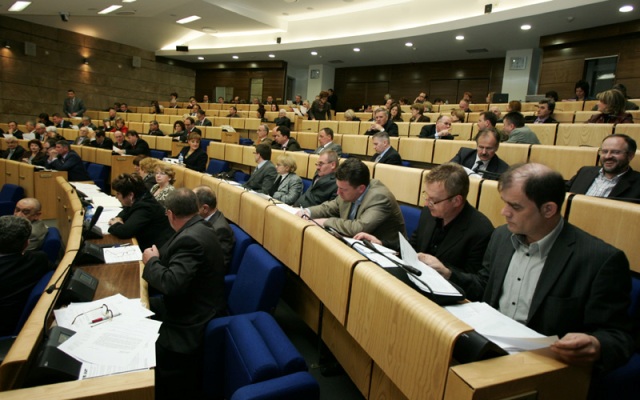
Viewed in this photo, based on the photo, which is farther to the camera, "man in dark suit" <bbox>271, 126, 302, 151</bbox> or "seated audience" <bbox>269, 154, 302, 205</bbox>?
"man in dark suit" <bbox>271, 126, 302, 151</bbox>

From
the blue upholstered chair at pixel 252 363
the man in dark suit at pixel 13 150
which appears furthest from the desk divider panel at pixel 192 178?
the man in dark suit at pixel 13 150

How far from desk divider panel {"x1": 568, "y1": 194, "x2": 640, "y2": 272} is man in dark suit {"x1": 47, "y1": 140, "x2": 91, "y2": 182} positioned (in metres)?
4.81

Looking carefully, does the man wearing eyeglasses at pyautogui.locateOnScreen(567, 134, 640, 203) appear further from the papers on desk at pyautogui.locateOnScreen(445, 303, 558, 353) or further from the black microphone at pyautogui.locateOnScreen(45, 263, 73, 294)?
the black microphone at pyautogui.locateOnScreen(45, 263, 73, 294)

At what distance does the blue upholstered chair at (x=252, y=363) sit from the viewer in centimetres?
103

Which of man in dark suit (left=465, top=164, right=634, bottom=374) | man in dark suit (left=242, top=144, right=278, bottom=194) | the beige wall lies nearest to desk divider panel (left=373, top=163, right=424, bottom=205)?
man in dark suit (left=242, top=144, right=278, bottom=194)

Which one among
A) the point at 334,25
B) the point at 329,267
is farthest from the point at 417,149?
the point at 334,25

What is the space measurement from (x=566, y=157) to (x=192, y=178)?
295 cm

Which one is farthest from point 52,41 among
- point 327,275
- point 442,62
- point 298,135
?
point 327,275

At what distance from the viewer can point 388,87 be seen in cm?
1034

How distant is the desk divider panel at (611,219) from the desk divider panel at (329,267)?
3.40 ft

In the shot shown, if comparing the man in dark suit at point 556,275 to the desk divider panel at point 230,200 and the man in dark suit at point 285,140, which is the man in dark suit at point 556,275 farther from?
the man in dark suit at point 285,140

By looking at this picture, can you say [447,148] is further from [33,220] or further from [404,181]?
[33,220]

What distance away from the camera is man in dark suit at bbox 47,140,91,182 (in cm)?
438

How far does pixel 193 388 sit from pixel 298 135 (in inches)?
163
